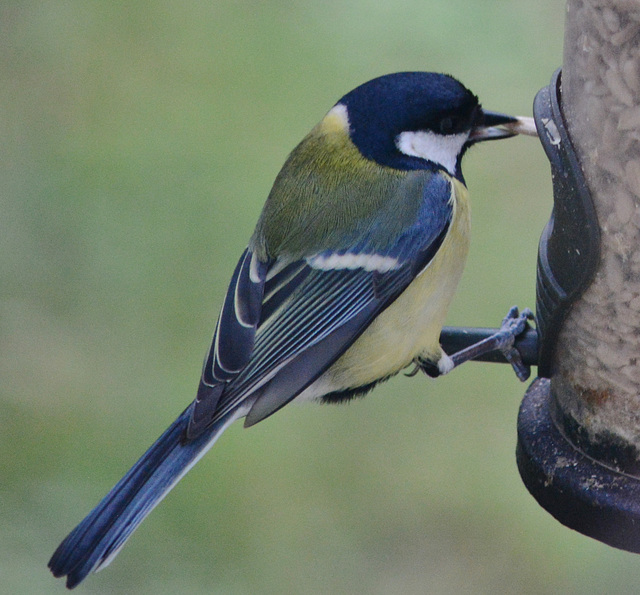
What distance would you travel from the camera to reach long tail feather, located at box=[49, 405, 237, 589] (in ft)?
7.21

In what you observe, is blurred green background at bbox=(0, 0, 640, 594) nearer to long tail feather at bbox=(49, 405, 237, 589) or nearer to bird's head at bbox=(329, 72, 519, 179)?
long tail feather at bbox=(49, 405, 237, 589)

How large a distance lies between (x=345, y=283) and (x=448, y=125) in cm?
44

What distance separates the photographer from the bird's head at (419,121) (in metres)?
2.30

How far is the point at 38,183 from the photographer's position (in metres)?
3.93

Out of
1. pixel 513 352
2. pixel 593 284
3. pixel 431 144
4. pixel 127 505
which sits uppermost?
pixel 431 144

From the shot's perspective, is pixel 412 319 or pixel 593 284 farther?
pixel 412 319

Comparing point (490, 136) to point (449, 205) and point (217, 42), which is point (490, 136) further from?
point (217, 42)

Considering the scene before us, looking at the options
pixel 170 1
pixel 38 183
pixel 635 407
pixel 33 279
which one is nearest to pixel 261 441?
pixel 33 279

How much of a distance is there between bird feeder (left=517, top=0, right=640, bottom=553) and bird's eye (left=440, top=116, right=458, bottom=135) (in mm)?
233

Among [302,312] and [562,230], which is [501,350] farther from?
[302,312]

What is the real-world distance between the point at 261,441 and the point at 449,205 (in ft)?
4.78

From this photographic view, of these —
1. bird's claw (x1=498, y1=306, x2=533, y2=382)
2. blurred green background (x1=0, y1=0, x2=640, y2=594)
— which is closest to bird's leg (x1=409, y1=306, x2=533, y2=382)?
bird's claw (x1=498, y1=306, x2=533, y2=382)

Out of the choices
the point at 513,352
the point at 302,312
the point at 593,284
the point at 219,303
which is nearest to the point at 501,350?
the point at 513,352

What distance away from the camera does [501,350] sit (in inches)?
94.2
